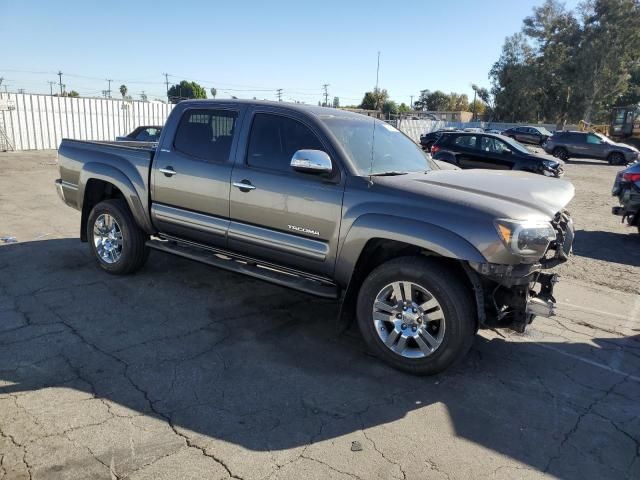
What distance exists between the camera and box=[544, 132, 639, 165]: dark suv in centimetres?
2700

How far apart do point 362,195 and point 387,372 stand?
4.49 feet

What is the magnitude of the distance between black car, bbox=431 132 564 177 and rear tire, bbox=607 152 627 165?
49.2 feet

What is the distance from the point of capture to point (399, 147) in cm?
488

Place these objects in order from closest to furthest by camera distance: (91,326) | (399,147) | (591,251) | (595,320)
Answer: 1. (91,326)
2. (399,147)
3. (595,320)
4. (591,251)

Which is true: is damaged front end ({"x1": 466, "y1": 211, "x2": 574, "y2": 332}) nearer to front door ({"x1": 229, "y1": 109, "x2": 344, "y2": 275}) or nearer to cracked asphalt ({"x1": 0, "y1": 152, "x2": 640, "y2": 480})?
cracked asphalt ({"x1": 0, "y1": 152, "x2": 640, "y2": 480})

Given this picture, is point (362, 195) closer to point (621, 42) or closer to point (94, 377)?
point (94, 377)

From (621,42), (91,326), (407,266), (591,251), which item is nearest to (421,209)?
(407,266)

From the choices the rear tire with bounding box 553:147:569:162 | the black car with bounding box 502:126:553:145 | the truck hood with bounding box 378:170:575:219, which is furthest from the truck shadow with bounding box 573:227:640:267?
the black car with bounding box 502:126:553:145

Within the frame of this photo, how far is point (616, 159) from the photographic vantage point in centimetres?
2730

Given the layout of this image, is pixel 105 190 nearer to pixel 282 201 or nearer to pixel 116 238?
pixel 116 238

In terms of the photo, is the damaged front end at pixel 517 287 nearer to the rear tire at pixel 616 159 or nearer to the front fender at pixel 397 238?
the front fender at pixel 397 238

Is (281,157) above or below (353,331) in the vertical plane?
above

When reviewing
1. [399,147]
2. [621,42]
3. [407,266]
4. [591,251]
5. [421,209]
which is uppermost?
[621,42]

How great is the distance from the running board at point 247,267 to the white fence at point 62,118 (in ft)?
65.3
